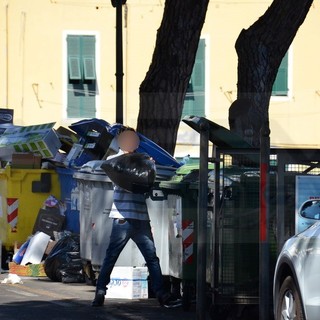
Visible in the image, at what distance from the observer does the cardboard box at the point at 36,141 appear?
16.3 metres

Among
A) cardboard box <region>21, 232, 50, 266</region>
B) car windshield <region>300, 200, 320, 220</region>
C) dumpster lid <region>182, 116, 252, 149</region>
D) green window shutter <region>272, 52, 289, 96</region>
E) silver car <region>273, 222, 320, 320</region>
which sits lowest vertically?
cardboard box <region>21, 232, 50, 266</region>

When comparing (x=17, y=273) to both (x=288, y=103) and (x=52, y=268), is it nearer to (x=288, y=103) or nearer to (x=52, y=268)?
(x=52, y=268)

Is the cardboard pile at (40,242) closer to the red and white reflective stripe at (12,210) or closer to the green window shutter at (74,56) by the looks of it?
the red and white reflective stripe at (12,210)

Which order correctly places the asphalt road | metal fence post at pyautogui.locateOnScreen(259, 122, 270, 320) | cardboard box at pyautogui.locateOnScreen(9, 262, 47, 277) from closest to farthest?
metal fence post at pyautogui.locateOnScreen(259, 122, 270, 320) → the asphalt road → cardboard box at pyautogui.locateOnScreen(9, 262, 47, 277)

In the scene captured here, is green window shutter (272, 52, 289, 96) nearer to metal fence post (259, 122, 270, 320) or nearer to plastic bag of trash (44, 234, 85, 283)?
plastic bag of trash (44, 234, 85, 283)

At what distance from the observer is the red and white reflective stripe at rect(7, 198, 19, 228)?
15688mm

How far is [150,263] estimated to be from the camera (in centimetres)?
1086

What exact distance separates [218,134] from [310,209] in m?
1.08

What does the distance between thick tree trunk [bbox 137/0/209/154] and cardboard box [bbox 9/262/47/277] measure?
7.56 ft

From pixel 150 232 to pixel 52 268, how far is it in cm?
302

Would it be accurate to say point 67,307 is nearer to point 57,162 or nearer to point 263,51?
point 263,51

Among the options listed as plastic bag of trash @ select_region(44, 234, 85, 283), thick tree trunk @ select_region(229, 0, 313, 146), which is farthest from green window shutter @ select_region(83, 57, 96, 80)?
plastic bag of trash @ select_region(44, 234, 85, 283)

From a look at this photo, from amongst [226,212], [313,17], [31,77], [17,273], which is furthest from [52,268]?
[313,17]

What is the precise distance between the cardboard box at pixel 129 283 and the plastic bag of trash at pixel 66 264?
1767 millimetres
